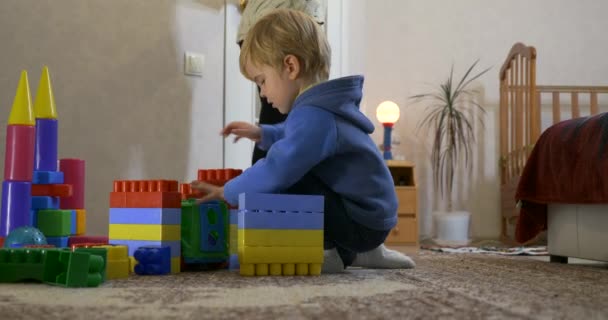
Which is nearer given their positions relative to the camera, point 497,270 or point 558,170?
point 497,270

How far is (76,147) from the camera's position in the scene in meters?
2.72

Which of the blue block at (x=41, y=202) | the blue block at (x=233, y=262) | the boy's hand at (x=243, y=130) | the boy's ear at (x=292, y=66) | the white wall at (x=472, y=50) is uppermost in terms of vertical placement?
the white wall at (x=472, y=50)

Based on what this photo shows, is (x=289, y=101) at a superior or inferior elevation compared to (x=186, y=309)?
superior

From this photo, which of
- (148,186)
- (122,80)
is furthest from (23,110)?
(122,80)

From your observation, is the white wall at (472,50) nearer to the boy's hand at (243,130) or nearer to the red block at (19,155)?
the boy's hand at (243,130)

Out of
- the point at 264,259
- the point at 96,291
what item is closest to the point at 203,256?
the point at 264,259

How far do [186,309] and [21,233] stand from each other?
794 millimetres

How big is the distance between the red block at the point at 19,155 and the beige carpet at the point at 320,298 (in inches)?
20.5

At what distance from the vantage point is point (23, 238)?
1514 millimetres

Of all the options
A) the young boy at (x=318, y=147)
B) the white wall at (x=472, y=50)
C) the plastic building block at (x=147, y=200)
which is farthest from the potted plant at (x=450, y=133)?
the plastic building block at (x=147, y=200)

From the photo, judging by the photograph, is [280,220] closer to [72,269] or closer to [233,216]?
[233,216]

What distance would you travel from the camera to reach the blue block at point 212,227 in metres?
1.63

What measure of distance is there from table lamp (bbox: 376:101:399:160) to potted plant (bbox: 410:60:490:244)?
347mm

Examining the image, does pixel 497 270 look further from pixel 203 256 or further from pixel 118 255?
pixel 118 255
